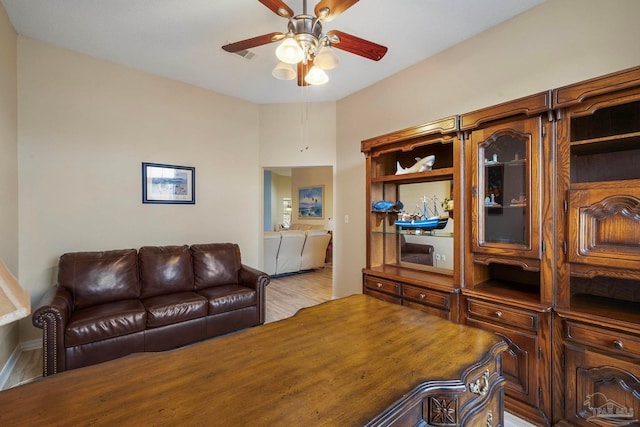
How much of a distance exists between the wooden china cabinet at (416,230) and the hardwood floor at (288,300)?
948mm

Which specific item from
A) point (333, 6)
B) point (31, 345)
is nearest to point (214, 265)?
point (31, 345)

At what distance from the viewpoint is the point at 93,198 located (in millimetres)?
3047

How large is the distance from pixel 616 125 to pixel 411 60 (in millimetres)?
1868

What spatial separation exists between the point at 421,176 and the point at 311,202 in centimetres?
619

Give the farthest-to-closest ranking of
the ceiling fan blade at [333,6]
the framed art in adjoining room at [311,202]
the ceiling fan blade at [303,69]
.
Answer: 1. the framed art in adjoining room at [311,202]
2. the ceiling fan blade at [303,69]
3. the ceiling fan blade at [333,6]

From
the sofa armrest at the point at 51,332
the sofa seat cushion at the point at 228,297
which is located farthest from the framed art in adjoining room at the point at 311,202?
the sofa armrest at the point at 51,332

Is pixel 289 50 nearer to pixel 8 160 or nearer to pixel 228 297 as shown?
pixel 228 297

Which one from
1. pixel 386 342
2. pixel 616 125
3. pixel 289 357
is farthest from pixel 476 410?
pixel 616 125

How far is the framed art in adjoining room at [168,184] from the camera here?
11.1 ft

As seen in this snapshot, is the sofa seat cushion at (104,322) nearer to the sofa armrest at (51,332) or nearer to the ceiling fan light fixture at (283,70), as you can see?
the sofa armrest at (51,332)

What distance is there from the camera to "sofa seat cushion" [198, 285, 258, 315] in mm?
2875

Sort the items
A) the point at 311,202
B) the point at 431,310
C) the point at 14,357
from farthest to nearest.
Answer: the point at 311,202 < the point at 14,357 < the point at 431,310

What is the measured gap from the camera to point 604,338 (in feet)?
4.93

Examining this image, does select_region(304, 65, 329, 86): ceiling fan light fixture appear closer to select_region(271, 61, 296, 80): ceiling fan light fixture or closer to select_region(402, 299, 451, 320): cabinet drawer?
select_region(271, 61, 296, 80): ceiling fan light fixture
